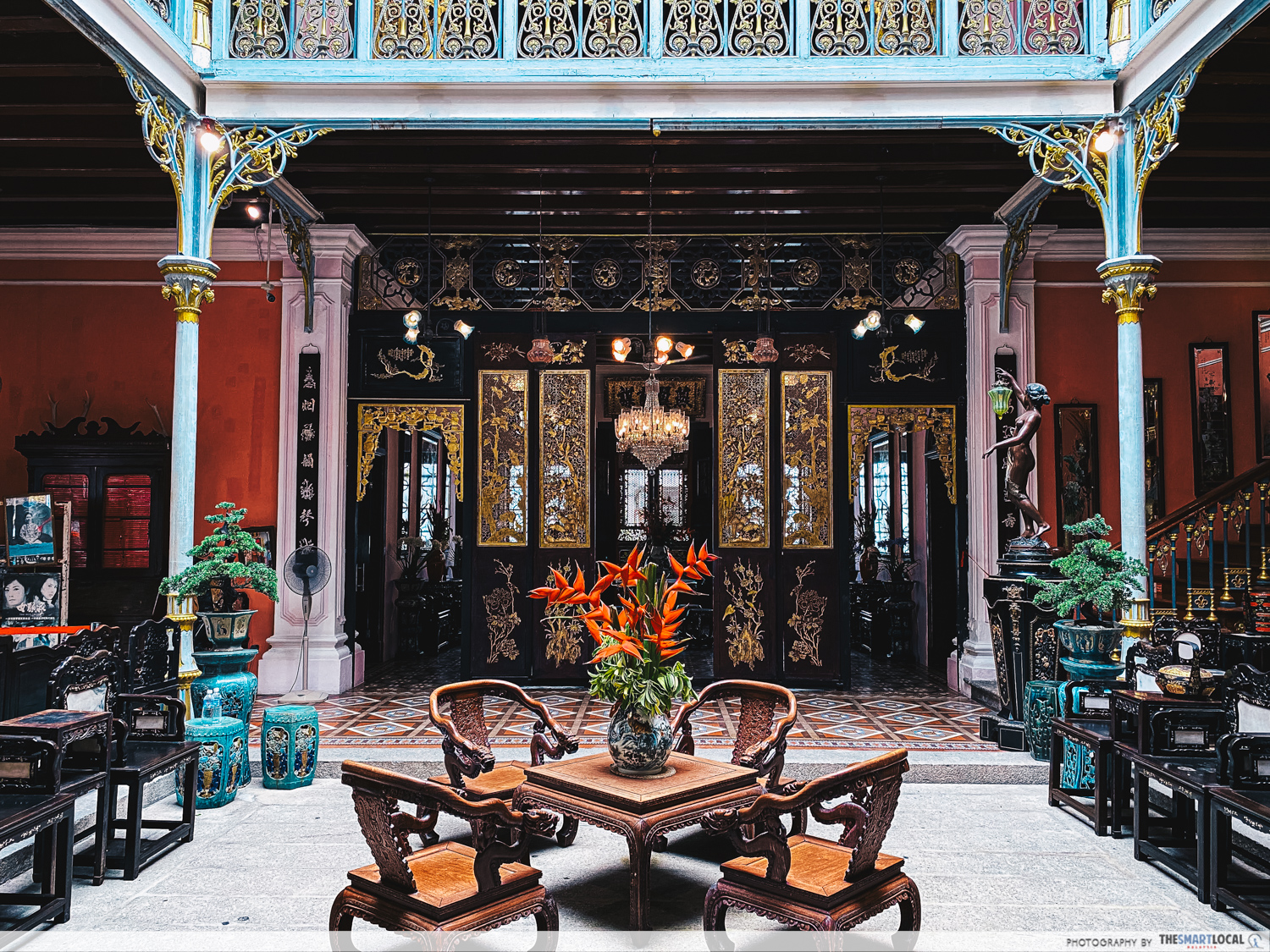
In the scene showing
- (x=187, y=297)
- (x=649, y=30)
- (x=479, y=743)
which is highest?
(x=649, y=30)

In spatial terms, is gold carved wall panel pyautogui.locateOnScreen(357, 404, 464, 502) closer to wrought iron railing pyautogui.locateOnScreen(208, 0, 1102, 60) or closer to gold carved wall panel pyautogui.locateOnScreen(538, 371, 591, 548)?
gold carved wall panel pyautogui.locateOnScreen(538, 371, 591, 548)

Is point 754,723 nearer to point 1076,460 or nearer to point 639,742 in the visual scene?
point 639,742

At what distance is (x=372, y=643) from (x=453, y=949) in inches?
286

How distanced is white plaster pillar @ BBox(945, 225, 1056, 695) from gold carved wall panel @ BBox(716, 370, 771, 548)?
1.89 m

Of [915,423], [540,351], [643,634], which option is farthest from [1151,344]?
[643,634]

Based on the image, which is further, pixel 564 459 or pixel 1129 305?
pixel 564 459

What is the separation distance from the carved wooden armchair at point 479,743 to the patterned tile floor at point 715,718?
168 cm

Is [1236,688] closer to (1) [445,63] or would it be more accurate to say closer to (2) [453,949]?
(2) [453,949]

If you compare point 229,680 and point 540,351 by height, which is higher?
point 540,351

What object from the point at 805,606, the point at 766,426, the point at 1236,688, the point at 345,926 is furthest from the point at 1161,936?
the point at 766,426

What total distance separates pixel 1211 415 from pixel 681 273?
16.7 ft

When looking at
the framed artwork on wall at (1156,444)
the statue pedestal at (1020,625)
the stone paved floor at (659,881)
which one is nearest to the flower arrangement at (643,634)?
the stone paved floor at (659,881)

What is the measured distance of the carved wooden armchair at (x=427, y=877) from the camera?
263 cm

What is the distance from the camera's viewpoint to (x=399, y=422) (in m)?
8.45
